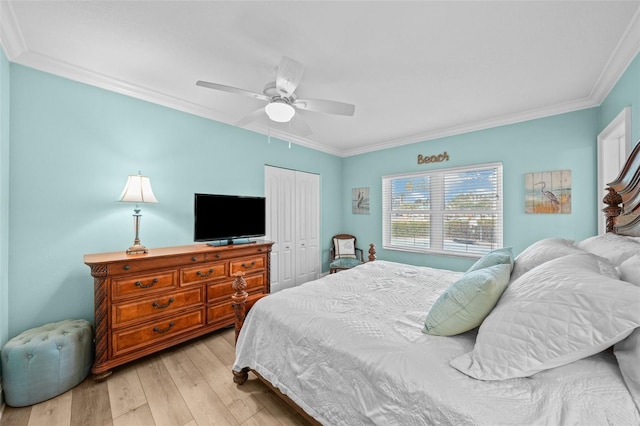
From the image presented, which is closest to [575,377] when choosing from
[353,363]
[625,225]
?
[353,363]

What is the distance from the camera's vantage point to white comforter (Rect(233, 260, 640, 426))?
81 centimetres

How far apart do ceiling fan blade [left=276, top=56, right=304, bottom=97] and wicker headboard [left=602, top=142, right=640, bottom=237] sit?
7.29 ft

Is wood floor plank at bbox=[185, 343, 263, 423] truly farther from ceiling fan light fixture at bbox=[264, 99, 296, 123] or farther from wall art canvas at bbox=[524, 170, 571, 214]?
wall art canvas at bbox=[524, 170, 571, 214]

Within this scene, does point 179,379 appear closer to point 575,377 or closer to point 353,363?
point 353,363

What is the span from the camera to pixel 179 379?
2.02 metres

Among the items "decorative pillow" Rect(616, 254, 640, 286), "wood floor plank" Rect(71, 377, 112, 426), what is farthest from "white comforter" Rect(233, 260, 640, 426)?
"wood floor plank" Rect(71, 377, 112, 426)

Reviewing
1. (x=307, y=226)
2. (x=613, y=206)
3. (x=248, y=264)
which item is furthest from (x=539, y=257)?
(x=307, y=226)

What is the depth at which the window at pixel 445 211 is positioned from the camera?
3.44 meters

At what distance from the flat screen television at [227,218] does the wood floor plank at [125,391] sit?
4.19 ft

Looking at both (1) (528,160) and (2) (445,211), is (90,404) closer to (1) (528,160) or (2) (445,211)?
(2) (445,211)

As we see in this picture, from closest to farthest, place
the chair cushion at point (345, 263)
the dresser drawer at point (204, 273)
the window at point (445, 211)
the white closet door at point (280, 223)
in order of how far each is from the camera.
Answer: the dresser drawer at point (204, 273)
the window at point (445, 211)
the white closet door at point (280, 223)
the chair cushion at point (345, 263)

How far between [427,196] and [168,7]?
12.5ft

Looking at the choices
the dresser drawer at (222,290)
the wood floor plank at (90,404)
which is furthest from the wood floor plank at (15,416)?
the dresser drawer at (222,290)

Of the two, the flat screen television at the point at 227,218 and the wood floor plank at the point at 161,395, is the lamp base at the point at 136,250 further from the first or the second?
the wood floor plank at the point at 161,395
